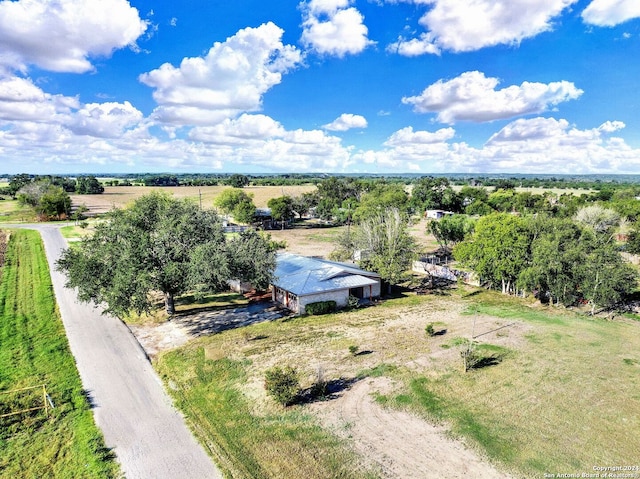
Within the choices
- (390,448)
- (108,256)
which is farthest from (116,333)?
(390,448)

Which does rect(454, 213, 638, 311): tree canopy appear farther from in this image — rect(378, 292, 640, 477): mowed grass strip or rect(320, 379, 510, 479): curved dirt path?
rect(320, 379, 510, 479): curved dirt path

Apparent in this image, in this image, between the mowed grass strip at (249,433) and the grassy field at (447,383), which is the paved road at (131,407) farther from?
the grassy field at (447,383)

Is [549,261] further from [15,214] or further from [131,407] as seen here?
[15,214]

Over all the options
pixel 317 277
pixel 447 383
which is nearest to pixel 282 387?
pixel 447 383

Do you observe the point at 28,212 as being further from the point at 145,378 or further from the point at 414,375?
the point at 414,375

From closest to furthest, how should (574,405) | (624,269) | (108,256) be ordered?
(574,405), (108,256), (624,269)

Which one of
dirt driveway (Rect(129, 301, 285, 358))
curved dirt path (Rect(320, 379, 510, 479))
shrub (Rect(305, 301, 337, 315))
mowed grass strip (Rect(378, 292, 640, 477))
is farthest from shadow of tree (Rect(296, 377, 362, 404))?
shrub (Rect(305, 301, 337, 315))

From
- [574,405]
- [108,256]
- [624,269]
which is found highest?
[108,256]
